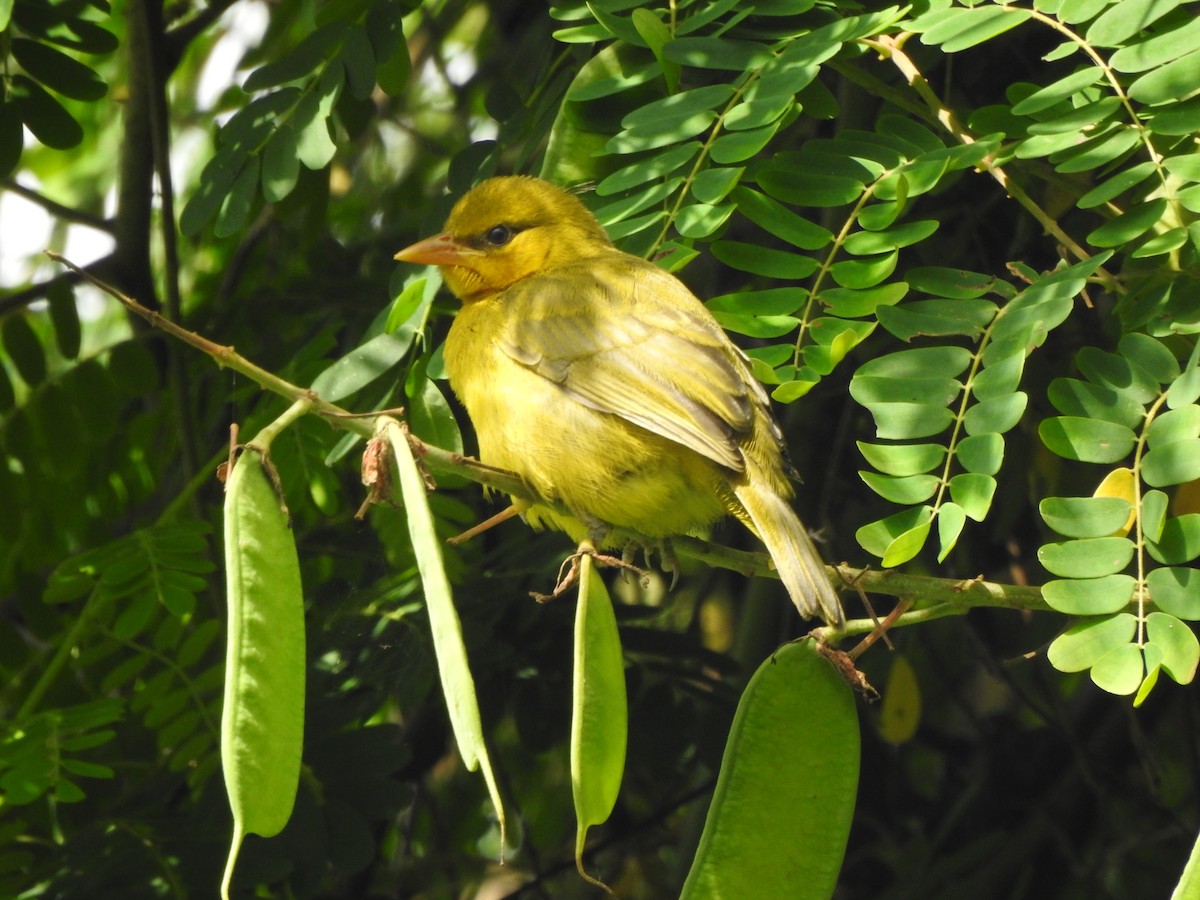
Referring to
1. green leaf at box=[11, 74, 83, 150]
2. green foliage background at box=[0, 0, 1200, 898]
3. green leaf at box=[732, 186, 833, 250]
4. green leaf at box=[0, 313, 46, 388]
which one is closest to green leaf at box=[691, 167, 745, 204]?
green foliage background at box=[0, 0, 1200, 898]

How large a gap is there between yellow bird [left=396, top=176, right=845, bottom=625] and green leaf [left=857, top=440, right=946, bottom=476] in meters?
0.24

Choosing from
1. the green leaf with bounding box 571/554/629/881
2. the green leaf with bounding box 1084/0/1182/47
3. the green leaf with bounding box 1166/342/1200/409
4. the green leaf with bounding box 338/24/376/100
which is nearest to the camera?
the green leaf with bounding box 571/554/629/881

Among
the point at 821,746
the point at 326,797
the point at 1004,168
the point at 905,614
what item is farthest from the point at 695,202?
the point at 326,797

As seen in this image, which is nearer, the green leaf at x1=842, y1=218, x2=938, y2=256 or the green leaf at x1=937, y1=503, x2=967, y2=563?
the green leaf at x1=937, y1=503, x2=967, y2=563

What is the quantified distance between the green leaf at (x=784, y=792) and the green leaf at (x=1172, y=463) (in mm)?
609

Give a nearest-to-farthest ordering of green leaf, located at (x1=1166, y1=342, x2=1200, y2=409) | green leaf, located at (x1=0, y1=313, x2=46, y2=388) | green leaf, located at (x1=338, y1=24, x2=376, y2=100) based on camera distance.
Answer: green leaf, located at (x1=1166, y1=342, x2=1200, y2=409) < green leaf, located at (x1=338, y1=24, x2=376, y2=100) < green leaf, located at (x1=0, y1=313, x2=46, y2=388)

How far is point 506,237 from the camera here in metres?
3.45

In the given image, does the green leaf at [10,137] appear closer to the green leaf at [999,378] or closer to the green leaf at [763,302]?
the green leaf at [763,302]

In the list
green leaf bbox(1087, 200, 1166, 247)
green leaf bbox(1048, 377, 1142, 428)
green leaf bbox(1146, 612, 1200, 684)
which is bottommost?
green leaf bbox(1146, 612, 1200, 684)

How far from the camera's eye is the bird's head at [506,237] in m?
3.36

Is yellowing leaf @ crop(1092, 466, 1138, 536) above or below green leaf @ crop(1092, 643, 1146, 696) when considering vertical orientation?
above

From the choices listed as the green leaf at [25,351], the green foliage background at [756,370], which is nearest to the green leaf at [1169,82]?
the green foliage background at [756,370]

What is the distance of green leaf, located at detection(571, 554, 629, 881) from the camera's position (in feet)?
6.15

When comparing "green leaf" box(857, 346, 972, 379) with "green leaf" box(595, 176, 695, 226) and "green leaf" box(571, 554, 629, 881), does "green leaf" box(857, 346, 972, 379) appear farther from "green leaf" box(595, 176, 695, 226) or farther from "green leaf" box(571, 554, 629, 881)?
"green leaf" box(571, 554, 629, 881)
